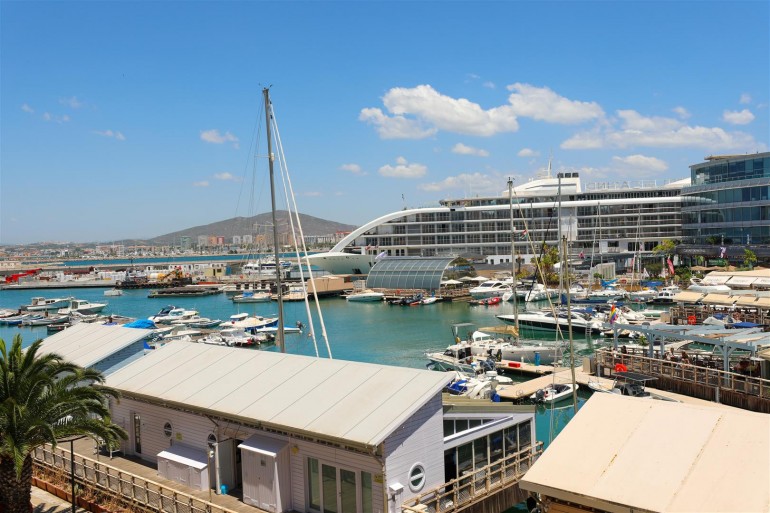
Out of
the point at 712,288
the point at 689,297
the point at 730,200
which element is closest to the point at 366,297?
the point at 712,288

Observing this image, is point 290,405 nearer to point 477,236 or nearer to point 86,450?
point 86,450

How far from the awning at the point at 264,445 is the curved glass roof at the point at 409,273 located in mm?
72777

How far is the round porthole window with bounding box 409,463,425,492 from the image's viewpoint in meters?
13.3

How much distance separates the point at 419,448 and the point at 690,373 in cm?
1901

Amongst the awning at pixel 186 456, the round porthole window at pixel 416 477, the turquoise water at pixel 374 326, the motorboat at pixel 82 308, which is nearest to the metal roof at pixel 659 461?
the round porthole window at pixel 416 477

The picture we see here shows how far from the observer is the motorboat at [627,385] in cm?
2675

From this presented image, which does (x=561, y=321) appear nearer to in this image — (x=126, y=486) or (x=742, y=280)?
(x=742, y=280)

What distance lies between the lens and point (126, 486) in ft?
51.3

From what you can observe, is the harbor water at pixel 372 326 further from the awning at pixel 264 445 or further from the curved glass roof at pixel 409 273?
the awning at pixel 264 445

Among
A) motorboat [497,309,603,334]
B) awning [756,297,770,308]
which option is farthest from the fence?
motorboat [497,309,603,334]

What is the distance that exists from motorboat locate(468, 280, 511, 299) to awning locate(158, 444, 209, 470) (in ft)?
221

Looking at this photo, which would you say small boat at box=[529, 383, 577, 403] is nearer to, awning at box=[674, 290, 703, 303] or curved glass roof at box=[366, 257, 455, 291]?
awning at box=[674, 290, 703, 303]

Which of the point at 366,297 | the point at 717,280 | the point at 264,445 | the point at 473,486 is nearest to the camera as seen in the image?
the point at 264,445

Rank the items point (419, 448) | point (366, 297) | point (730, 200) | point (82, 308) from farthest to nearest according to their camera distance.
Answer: point (366, 297) → point (82, 308) → point (730, 200) → point (419, 448)
